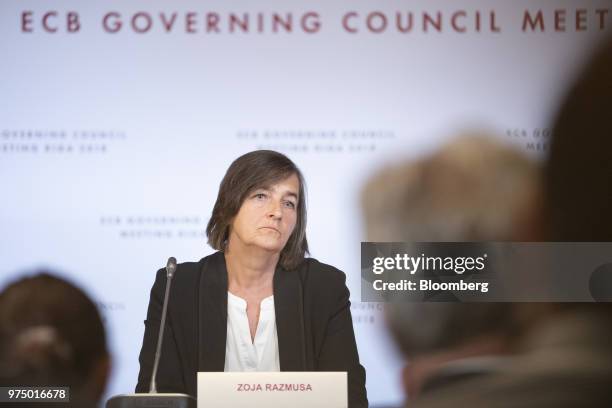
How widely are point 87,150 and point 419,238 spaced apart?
1645 millimetres

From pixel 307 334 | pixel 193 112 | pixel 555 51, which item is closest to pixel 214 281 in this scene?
pixel 307 334

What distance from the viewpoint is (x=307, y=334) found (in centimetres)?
403

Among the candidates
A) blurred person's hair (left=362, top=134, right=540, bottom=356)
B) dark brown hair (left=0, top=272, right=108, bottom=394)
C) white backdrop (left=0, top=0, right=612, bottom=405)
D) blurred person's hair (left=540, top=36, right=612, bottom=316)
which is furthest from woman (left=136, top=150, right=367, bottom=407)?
blurred person's hair (left=540, top=36, right=612, bottom=316)

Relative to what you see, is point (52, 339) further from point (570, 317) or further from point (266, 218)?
point (570, 317)

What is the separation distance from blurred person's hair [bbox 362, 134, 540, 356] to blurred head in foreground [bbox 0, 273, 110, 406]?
4.58ft

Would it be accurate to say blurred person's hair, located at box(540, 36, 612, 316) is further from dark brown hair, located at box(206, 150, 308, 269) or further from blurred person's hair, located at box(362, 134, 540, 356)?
dark brown hair, located at box(206, 150, 308, 269)

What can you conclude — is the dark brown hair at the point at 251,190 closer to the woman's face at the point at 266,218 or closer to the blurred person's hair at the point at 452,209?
the woman's face at the point at 266,218

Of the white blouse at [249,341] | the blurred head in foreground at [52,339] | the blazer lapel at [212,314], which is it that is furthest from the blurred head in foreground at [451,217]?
the blurred head in foreground at [52,339]

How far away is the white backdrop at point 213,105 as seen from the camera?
14.4 ft

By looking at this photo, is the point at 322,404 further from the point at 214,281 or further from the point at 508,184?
the point at 508,184

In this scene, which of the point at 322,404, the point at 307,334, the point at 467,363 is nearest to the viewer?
the point at 322,404

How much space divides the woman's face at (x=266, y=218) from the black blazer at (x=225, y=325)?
13 centimetres

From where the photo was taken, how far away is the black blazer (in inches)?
156

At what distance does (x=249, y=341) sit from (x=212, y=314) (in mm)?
211
